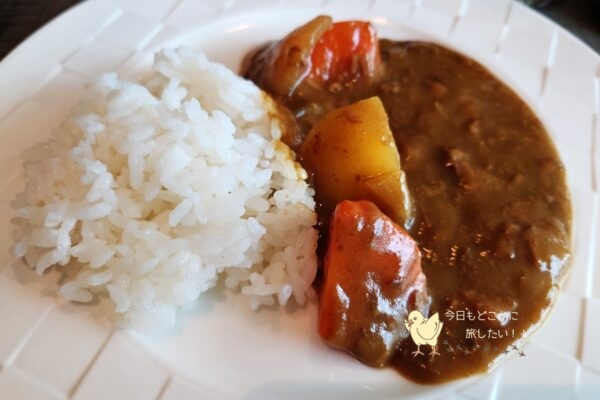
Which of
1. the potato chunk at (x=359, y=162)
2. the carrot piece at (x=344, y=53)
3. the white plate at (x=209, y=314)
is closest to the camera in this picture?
the white plate at (x=209, y=314)

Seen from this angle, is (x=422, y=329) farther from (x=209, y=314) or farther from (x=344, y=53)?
(x=344, y=53)

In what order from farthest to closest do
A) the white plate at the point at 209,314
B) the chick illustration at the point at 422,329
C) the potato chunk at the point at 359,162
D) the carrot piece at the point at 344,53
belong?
the carrot piece at the point at 344,53, the potato chunk at the point at 359,162, the chick illustration at the point at 422,329, the white plate at the point at 209,314

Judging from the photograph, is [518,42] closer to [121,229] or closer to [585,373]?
[585,373]

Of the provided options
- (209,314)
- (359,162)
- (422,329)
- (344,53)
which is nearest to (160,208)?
(209,314)

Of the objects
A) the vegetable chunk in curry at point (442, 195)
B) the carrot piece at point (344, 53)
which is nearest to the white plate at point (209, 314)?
the vegetable chunk in curry at point (442, 195)

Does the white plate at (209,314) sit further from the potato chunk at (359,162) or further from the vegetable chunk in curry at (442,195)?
the potato chunk at (359,162)

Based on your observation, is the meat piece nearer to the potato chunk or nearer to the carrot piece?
the potato chunk
